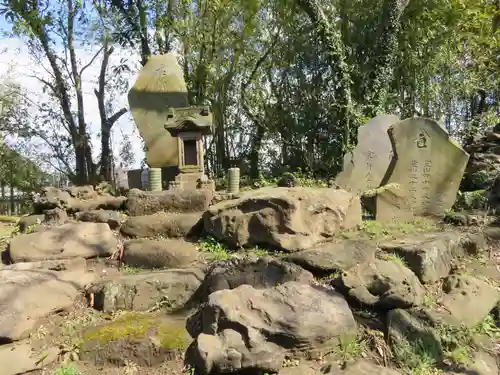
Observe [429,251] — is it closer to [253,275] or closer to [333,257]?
[333,257]

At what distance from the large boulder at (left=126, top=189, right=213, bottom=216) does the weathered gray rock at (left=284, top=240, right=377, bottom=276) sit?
2.04 meters

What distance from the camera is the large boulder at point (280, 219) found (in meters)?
4.89

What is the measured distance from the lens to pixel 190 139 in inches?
339

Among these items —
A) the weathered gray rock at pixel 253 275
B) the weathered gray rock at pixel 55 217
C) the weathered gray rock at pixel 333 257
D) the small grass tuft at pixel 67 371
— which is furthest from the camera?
the weathered gray rock at pixel 55 217

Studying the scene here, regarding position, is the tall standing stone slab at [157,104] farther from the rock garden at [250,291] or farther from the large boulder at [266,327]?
the large boulder at [266,327]

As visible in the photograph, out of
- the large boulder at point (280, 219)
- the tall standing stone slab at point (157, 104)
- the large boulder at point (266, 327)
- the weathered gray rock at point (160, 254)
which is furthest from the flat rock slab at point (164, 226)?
the tall standing stone slab at point (157, 104)

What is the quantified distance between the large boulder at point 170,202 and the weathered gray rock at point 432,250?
258 centimetres

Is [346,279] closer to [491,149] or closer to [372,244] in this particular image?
[372,244]

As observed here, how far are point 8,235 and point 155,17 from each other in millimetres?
8748

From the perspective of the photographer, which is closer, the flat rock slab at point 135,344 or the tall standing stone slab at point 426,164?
the flat rock slab at point 135,344

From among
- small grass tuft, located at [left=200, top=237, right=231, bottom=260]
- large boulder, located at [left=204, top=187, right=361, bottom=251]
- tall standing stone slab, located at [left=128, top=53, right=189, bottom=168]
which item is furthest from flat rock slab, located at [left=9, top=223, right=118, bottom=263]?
tall standing stone slab, located at [left=128, top=53, right=189, bottom=168]

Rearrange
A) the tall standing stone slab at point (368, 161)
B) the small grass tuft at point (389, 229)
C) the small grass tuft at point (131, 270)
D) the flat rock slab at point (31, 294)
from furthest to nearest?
1. the tall standing stone slab at point (368, 161)
2. the small grass tuft at point (389, 229)
3. the small grass tuft at point (131, 270)
4. the flat rock slab at point (31, 294)

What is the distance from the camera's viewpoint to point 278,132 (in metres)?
13.5

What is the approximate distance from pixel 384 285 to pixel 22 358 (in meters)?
3.18
